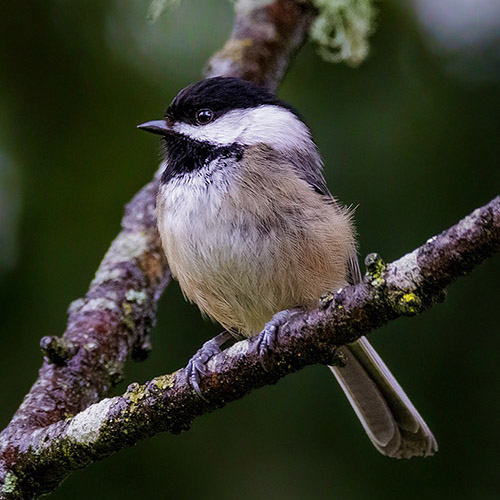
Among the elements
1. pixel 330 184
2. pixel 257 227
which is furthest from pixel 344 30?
pixel 257 227

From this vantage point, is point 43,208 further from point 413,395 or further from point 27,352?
point 413,395

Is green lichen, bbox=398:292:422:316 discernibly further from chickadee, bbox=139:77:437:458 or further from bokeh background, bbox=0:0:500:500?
bokeh background, bbox=0:0:500:500

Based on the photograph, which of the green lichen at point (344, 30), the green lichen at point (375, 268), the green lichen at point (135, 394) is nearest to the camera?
the green lichen at point (375, 268)

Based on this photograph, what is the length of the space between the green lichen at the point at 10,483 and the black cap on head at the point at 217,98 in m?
1.61

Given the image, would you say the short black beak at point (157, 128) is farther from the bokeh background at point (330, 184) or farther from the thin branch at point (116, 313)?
the bokeh background at point (330, 184)

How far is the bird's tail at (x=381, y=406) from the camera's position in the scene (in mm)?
2904

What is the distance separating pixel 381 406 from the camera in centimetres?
302

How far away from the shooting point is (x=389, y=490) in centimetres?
314

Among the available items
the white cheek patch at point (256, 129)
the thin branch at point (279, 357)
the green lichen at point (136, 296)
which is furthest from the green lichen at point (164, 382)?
the white cheek patch at point (256, 129)

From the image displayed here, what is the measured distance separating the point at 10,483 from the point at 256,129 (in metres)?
1.66

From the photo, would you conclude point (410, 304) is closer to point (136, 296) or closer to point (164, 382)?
point (164, 382)

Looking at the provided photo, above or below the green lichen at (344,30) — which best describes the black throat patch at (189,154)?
below

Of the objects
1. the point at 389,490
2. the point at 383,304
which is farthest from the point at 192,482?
the point at 383,304

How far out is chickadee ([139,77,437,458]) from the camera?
2543mm
